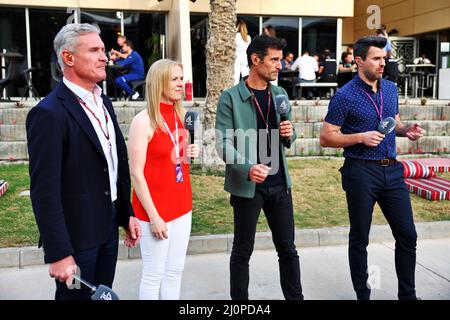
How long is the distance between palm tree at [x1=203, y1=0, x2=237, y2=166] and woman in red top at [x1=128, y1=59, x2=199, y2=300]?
5.08m

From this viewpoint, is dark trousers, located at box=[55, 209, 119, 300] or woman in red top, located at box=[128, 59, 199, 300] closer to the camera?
dark trousers, located at box=[55, 209, 119, 300]

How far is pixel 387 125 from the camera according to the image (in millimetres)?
3688

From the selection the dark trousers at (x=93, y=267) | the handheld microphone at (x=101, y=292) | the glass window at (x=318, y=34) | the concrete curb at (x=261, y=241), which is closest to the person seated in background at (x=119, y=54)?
the glass window at (x=318, y=34)

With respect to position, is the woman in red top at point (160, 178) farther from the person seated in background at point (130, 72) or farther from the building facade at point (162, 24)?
the building facade at point (162, 24)

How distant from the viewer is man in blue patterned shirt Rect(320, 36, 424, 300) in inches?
152

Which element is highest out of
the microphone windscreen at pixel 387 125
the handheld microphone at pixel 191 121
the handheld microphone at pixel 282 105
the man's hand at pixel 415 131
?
the handheld microphone at pixel 282 105

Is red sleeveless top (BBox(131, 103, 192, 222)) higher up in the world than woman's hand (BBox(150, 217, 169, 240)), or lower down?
higher up

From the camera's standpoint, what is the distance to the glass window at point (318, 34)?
18.5m

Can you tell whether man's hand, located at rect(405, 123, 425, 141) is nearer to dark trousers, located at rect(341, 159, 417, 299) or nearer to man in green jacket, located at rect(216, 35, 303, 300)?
dark trousers, located at rect(341, 159, 417, 299)

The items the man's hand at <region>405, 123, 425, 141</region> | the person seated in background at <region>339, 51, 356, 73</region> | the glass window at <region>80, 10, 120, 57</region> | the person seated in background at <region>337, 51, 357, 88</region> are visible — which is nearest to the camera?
the man's hand at <region>405, 123, 425, 141</region>

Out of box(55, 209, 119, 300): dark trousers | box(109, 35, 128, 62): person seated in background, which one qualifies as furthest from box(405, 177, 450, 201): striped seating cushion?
box(109, 35, 128, 62): person seated in background

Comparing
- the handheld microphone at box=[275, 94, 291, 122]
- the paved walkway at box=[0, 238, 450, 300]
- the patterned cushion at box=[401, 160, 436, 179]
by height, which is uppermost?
the handheld microphone at box=[275, 94, 291, 122]

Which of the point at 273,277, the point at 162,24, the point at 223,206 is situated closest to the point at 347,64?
the point at 162,24

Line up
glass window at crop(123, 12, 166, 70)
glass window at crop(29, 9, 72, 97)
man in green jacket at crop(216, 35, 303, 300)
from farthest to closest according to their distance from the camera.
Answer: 1. glass window at crop(123, 12, 166, 70)
2. glass window at crop(29, 9, 72, 97)
3. man in green jacket at crop(216, 35, 303, 300)
